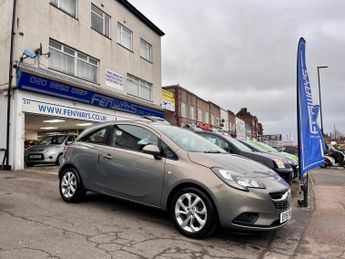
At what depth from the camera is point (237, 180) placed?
14.4 feet

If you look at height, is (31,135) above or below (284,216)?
above

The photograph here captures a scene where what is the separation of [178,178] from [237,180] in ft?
2.77

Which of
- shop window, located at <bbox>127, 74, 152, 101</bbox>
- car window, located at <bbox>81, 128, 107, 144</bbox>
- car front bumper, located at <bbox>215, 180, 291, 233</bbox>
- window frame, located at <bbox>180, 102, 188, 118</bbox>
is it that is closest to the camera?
car front bumper, located at <bbox>215, 180, 291, 233</bbox>

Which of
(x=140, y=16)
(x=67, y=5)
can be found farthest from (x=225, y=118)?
(x=67, y=5)

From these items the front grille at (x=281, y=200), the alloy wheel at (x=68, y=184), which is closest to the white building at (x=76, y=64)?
the alloy wheel at (x=68, y=184)

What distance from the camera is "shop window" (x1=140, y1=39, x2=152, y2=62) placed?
22797mm

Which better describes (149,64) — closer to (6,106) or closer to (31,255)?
(6,106)

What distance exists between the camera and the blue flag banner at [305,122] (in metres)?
Answer: 6.91

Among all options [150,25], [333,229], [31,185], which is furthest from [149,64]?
[333,229]

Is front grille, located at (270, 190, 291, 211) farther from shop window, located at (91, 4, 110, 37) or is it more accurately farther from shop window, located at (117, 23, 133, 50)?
shop window, located at (117, 23, 133, 50)

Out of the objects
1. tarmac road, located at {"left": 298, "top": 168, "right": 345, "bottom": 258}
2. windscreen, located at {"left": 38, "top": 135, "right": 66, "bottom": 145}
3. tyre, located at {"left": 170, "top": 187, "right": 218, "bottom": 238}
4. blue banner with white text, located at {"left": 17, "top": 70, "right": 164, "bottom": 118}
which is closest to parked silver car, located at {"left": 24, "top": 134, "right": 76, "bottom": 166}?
windscreen, located at {"left": 38, "top": 135, "right": 66, "bottom": 145}

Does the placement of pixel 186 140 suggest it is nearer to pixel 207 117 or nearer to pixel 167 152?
pixel 167 152

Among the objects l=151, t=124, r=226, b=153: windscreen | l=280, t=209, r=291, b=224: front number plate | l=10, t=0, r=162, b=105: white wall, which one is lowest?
l=280, t=209, r=291, b=224: front number plate

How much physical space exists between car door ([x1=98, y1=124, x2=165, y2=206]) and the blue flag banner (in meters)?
3.43
